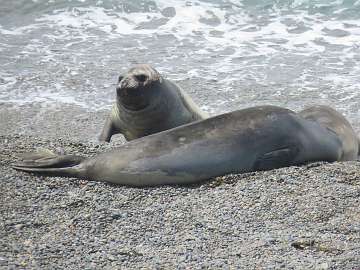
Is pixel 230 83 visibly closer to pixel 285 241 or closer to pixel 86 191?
pixel 86 191

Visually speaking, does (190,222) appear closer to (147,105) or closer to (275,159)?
(275,159)

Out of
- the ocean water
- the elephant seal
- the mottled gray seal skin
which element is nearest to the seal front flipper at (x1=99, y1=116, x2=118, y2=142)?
the elephant seal

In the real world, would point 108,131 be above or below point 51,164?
below

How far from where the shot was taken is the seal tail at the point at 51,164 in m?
5.05

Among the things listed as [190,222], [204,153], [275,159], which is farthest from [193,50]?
[190,222]

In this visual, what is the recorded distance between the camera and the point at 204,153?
5.09 meters

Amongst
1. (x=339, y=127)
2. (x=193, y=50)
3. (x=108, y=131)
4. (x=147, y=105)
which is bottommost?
(x=193, y=50)

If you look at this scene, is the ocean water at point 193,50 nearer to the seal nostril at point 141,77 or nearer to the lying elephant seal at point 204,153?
the seal nostril at point 141,77

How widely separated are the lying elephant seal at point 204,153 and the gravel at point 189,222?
4.2 inches

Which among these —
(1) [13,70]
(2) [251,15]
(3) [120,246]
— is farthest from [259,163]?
(2) [251,15]

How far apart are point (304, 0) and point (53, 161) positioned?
433 inches

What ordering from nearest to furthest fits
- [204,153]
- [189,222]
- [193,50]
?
[189,222], [204,153], [193,50]

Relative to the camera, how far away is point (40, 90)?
10.1 meters

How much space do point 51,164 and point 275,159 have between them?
5.41 feet
